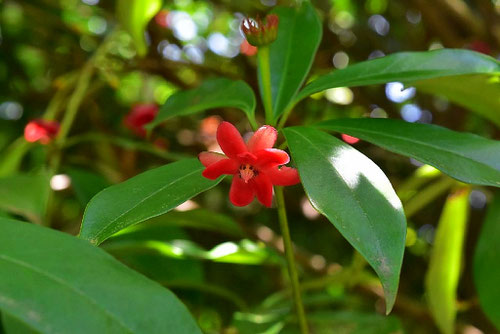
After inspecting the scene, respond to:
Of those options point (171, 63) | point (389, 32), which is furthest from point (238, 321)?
point (389, 32)

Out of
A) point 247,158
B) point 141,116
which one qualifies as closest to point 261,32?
point 247,158

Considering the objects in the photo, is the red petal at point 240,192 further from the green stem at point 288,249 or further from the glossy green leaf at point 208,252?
the glossy green leaf at point 208,252

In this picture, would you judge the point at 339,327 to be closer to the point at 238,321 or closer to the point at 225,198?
the point at 238,321

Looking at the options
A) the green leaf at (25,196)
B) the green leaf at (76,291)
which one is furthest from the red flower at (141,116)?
the green leaf at (76,291)

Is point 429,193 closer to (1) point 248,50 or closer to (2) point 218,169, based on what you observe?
(2) point 218,169

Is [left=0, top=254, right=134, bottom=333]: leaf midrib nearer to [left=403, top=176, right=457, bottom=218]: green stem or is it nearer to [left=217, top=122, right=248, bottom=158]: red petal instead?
[left=217, top=122, right=248, bottom=158]: red petal
